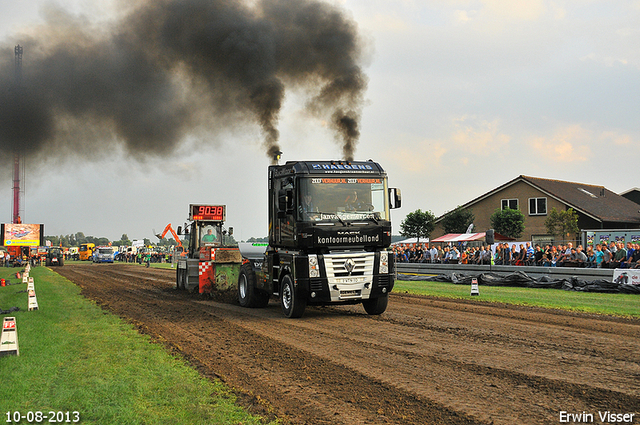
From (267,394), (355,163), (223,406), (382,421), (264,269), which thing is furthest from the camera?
(264,269)

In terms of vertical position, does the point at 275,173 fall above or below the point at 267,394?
above

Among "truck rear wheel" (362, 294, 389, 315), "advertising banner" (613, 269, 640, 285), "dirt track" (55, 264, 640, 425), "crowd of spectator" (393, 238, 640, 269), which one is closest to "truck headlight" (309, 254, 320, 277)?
"dirt track" (55, 264, 640, 425)

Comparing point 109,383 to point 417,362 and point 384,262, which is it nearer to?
point 417,362

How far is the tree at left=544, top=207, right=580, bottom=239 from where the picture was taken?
36.8 m

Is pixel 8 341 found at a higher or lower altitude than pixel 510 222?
lower

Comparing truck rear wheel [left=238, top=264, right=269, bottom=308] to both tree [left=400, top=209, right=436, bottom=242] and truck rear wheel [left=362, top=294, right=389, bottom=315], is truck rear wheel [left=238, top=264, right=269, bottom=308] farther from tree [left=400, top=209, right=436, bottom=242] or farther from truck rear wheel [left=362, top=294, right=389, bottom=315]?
tree [left=400, top=209, right=436, bottom=242]

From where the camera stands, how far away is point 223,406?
17.3ft

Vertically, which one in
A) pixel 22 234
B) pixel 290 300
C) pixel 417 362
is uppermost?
pixel 22 234

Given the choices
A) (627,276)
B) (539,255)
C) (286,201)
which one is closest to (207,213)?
(286,201)

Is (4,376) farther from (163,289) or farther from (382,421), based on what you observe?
(163,289)

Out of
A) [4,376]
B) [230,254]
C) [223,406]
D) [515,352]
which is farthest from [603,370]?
[230,254]

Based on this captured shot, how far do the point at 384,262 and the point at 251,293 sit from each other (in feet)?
13.7

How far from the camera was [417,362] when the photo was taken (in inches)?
280

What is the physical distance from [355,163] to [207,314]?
529 centimetres
